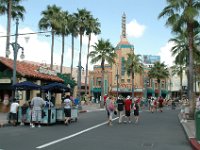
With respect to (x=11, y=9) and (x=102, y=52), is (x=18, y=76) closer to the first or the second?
(x=11, y=9)

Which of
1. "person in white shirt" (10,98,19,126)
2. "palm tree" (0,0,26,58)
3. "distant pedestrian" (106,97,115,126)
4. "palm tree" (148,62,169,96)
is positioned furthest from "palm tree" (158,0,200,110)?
"palm tree" (148,62,169,96)

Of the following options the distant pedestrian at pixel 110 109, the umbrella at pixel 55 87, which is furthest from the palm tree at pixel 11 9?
the distant pedestrian at pixel 110 109

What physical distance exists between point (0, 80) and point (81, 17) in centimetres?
2495

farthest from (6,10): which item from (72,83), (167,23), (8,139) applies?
(8,139)

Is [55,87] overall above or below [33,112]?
above

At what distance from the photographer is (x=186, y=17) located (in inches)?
1017

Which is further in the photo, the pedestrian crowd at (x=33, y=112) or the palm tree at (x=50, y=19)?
the palm tree at (x=50, y=19)

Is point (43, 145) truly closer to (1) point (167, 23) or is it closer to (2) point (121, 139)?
(2) point (121, 139)

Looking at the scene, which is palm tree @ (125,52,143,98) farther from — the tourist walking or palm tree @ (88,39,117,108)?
the tourist walking

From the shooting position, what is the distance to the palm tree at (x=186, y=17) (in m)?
25.8

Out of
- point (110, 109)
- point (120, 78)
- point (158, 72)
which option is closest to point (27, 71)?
point (110, 109)

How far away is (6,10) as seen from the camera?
44.1 m

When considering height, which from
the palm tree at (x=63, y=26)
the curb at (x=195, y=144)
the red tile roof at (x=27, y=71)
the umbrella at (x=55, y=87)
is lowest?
the curb at (x=195, y=144)

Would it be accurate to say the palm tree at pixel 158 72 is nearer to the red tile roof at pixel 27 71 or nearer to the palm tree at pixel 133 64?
the palm tree at pixel 133 64
